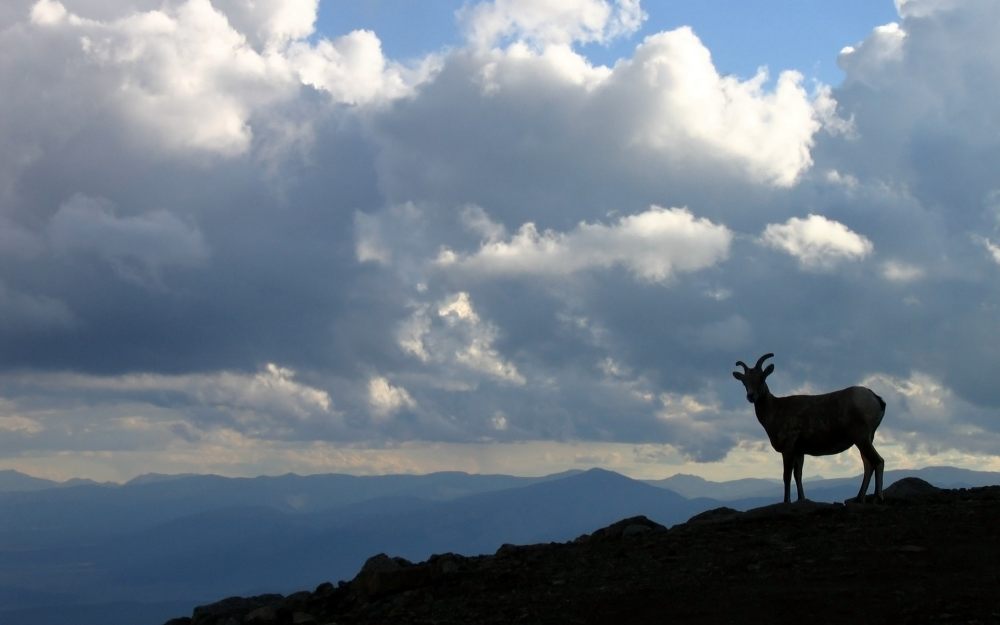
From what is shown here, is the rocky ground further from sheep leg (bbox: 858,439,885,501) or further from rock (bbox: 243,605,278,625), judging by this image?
sheep leg (bbox: 858,439,885,501)

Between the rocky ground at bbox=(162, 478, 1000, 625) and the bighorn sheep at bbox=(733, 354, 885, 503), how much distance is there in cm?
219

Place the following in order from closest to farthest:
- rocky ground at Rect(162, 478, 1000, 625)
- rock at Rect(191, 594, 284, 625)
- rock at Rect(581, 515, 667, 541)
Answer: rocky ground at Rect(162, 478, 1000, 625), rock at Rect(581, 515, 667, 541), rock at Rect(191, 594, 284, 625)

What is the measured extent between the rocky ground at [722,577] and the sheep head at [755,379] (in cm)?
491

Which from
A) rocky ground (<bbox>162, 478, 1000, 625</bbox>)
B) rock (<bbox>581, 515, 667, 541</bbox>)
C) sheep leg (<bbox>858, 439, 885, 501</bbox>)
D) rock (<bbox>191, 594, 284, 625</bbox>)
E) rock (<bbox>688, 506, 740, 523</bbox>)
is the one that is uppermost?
sheep leg (<bbox>858, 439, 885, 501</bbox>)

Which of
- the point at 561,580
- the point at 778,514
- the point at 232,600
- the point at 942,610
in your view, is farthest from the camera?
the point at 232,600

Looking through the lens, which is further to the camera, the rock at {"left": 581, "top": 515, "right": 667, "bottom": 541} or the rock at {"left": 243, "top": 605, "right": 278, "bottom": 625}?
the rock at {"left": 581, "top": 515, "right": 667, "bottom": 541}

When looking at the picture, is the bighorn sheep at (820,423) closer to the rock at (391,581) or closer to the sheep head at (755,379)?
the sheep head at (755,379)

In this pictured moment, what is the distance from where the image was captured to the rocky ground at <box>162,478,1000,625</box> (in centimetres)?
1991

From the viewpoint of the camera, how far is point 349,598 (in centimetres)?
2527

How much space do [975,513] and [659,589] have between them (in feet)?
29.6

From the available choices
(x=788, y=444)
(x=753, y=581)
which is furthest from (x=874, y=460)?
(x=753, y=581)

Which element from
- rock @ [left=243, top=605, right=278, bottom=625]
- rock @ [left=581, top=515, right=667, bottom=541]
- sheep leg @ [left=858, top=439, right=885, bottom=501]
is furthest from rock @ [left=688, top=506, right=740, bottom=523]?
rock @ [left=243, top=605, right=278, bottom=625]

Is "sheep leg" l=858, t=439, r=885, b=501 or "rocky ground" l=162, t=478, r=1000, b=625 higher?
"sheep leg" l=858, t=439, r=885, b=501

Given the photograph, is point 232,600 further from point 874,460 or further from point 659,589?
point 874,460
